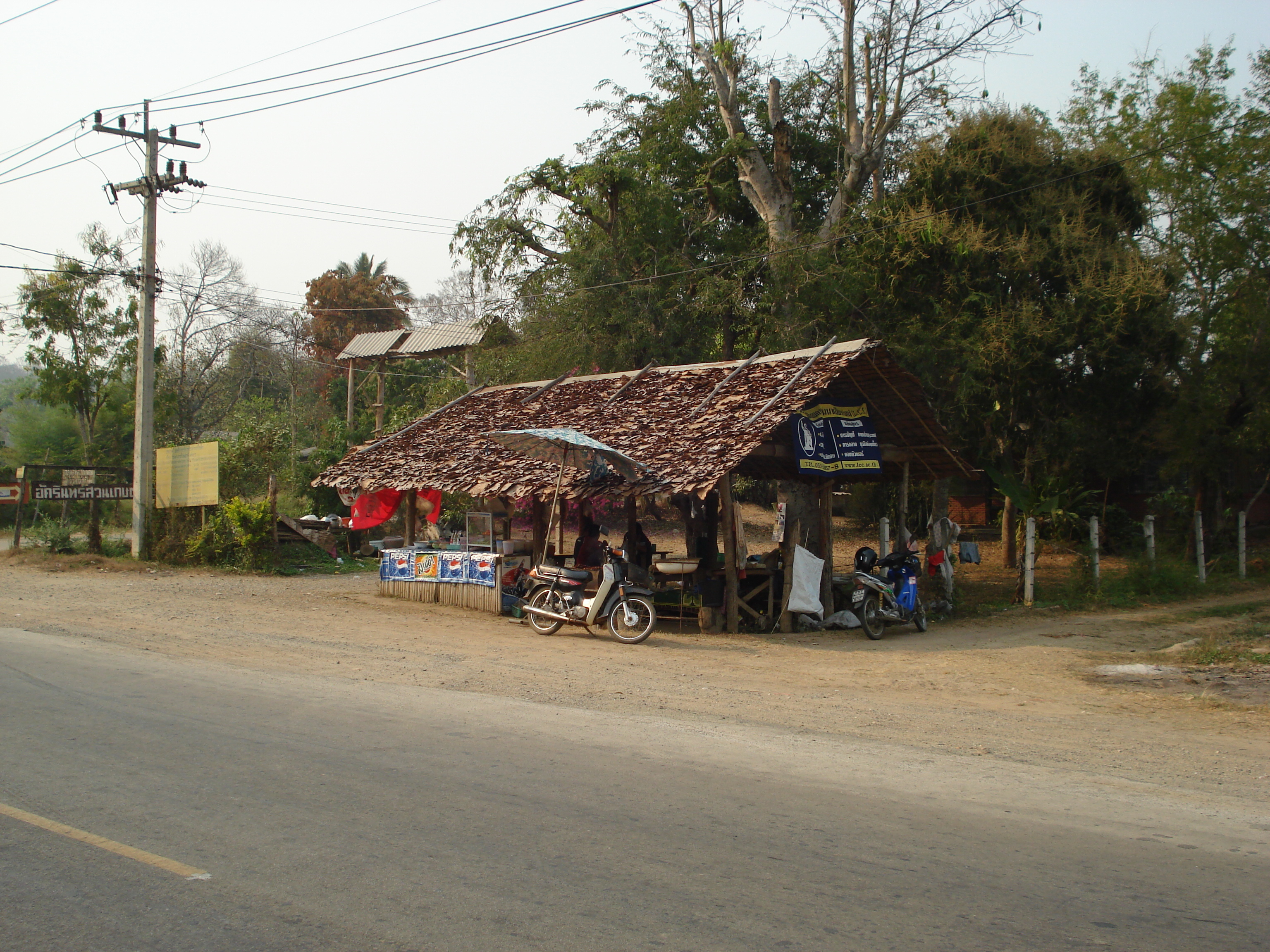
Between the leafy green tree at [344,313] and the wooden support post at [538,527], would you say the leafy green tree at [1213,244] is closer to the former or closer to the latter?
the wooden support post at [538,527]

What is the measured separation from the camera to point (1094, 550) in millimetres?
17078

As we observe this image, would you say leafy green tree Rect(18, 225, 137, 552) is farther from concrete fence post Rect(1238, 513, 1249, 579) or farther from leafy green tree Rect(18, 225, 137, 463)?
concrete fence post Rect(1238, 513, 1249, 579)

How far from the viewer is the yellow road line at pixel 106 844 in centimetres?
446

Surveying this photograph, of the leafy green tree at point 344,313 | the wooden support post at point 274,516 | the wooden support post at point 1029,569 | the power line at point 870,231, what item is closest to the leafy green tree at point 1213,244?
the power line at point 870,231

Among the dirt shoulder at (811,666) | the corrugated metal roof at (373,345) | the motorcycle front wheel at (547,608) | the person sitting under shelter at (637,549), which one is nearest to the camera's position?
the dirt shoulder at (811,666)

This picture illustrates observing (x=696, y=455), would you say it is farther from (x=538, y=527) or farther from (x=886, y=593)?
(x=538, y=527)

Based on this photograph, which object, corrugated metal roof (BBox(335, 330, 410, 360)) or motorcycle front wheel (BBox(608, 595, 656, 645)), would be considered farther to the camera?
corrugated metal roof (BBox(335, 330, 410, 360))

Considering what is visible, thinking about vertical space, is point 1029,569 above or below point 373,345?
below

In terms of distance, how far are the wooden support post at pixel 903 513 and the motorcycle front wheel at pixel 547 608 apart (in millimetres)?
5896

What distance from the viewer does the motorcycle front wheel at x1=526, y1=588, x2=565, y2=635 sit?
13992mm

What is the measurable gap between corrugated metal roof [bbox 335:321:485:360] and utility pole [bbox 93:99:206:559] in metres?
13.2

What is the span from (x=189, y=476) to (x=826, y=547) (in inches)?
607

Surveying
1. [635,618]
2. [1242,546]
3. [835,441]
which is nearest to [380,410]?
[835,441]

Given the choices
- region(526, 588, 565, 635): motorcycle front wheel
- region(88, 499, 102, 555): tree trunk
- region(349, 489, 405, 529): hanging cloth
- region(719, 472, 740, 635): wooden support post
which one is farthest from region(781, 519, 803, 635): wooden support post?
region(88, 499, 102, 555): tree trunk
